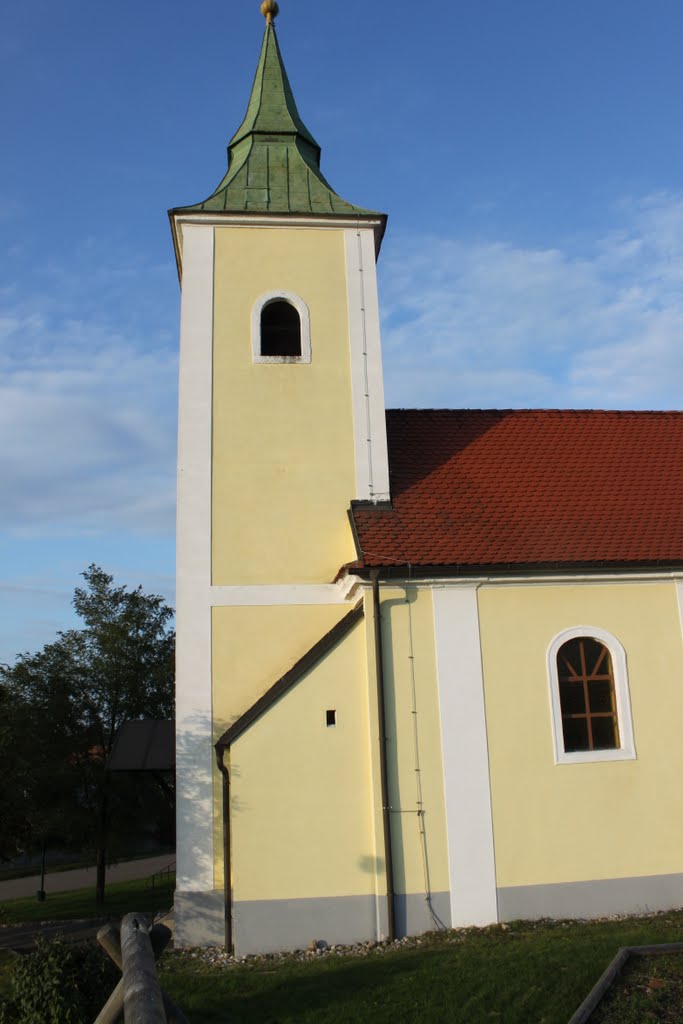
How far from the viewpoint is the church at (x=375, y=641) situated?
32.7 feet

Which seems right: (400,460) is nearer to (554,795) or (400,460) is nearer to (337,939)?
(554,795)

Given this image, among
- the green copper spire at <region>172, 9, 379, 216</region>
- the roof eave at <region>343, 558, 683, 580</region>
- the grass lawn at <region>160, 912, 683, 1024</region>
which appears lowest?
the grass lawn at <region>160, 912, 683, 1024</region>

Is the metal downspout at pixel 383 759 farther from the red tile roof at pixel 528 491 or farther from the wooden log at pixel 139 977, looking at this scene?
the wooden log at pixel 139 977

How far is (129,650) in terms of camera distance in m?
23.5

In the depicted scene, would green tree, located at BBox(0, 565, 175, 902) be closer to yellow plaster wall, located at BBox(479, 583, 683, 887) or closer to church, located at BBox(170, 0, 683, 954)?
church, located at BBox(170, 0, 683, 954)

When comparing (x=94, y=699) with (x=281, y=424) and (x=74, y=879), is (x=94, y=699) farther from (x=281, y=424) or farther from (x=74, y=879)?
(x=281, y=424)

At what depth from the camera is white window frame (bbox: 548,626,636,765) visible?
10445 millimetres

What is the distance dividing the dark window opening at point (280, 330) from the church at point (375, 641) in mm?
49

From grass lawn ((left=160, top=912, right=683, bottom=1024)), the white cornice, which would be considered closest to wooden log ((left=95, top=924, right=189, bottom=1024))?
grass lawn ((left=160, top=912, right=683, bottom=1024))

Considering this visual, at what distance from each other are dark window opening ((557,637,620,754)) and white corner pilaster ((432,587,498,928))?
1169 mm

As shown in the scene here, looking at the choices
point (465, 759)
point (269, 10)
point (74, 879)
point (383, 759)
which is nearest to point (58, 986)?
point (383, 759)

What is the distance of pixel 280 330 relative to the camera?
13.3m

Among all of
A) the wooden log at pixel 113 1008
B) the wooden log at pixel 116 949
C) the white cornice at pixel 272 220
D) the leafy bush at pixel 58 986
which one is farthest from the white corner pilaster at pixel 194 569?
the wooden log at pixel 113 1008

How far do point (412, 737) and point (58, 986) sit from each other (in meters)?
5.35
